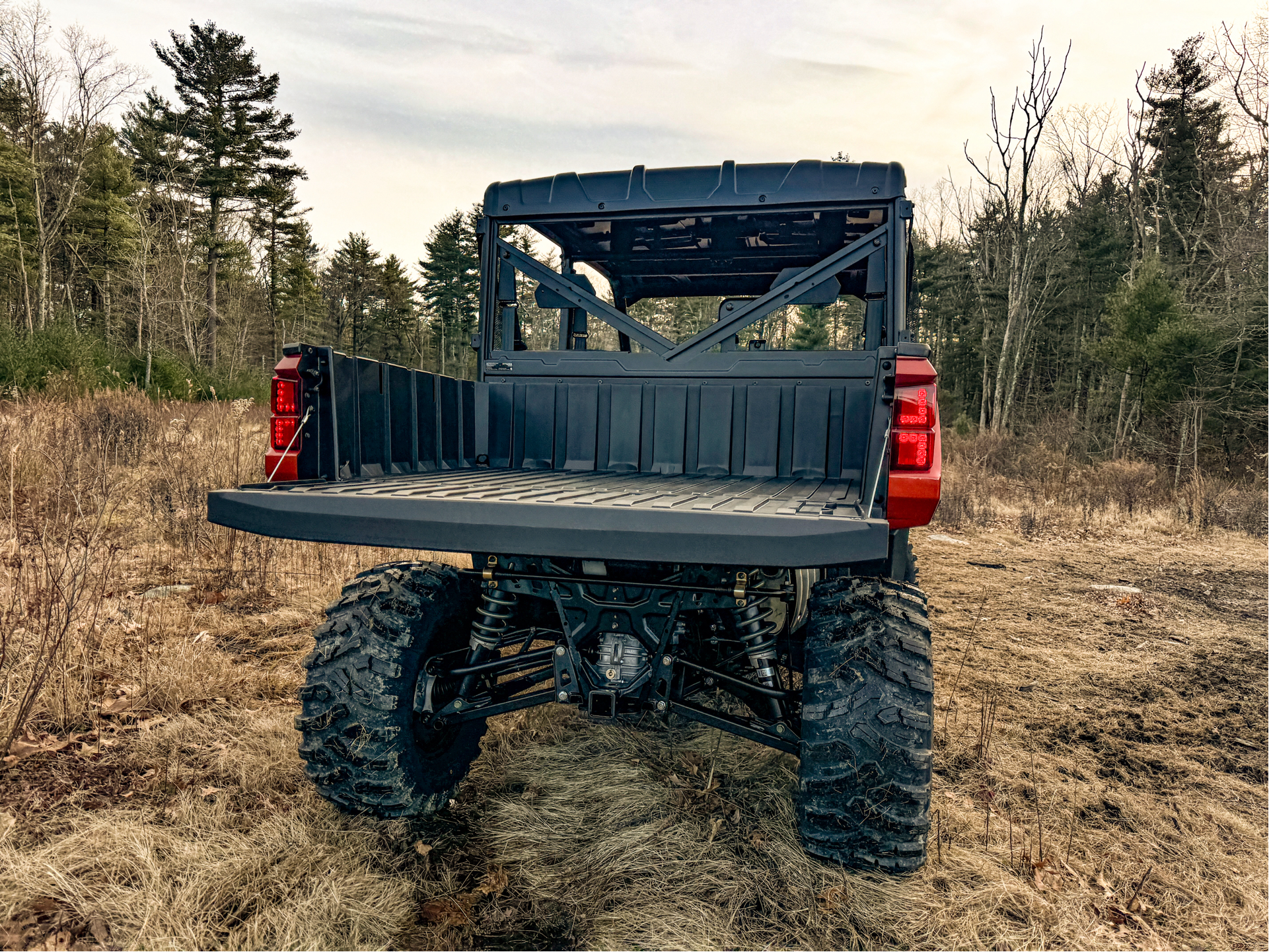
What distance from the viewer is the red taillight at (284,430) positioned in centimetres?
229

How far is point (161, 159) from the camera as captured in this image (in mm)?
24281

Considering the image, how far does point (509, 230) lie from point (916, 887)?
3172 millimetres

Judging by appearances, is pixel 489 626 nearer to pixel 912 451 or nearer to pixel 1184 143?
pixel 912 451

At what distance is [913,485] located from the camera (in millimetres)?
1909

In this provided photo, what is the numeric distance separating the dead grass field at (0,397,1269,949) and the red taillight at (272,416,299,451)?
127 centimetres

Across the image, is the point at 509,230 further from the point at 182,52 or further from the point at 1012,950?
the point at 182,52

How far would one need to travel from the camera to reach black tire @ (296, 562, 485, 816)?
2205 mm

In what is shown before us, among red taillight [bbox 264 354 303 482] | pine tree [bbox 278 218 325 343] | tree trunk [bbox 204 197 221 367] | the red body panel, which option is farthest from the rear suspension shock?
pine tree [bbox 278 218 325 343]

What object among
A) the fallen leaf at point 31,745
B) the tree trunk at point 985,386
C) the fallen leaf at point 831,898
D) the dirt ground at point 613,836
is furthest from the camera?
the tree trunk at point 985,386

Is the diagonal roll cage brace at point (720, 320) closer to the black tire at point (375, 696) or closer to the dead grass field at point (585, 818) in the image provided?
the black tire at point (375, 696)

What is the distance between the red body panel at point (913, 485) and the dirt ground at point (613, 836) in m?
1.16

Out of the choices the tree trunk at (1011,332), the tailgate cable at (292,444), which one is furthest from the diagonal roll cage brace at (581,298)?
the tree trunk at (1011,332)

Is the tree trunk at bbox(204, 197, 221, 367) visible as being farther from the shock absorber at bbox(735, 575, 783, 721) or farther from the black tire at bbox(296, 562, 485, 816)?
the shock absorber at bbox(735, 575, 783, 721)

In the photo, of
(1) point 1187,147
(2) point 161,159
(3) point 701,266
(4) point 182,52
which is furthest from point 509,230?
(4) point 182,52
